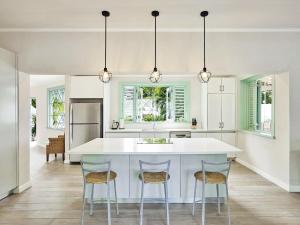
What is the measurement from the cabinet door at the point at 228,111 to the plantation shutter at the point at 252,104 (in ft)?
1.47

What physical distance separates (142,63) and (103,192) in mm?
2152

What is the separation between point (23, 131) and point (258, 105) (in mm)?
4897

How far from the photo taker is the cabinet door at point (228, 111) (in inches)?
255

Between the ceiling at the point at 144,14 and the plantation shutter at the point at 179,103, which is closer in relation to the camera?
the ceiling at the point at 144,14

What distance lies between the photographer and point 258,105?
568cm

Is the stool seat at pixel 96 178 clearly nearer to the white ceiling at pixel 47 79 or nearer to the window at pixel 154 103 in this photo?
the window at pixel 154 103

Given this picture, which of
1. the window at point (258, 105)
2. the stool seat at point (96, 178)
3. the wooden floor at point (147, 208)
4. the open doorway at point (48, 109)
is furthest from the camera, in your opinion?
the open doorway at point (48, 109)

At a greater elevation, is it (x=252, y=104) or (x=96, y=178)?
(x=252, y=104)

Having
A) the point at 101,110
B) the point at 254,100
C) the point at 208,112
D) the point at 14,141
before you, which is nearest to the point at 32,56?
the point at 14,141

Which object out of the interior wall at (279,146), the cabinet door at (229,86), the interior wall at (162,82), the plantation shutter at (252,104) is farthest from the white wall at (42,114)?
the interior wall at (279,146)

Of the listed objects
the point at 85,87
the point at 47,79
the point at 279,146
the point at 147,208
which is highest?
the point at 47,79

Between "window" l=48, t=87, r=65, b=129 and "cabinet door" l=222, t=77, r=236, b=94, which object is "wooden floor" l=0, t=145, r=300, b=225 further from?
"window" l=48, t=87, r=65, b=129

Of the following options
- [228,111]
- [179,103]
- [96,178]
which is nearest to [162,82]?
[179,103]

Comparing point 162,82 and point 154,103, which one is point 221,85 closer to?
point 162,82
